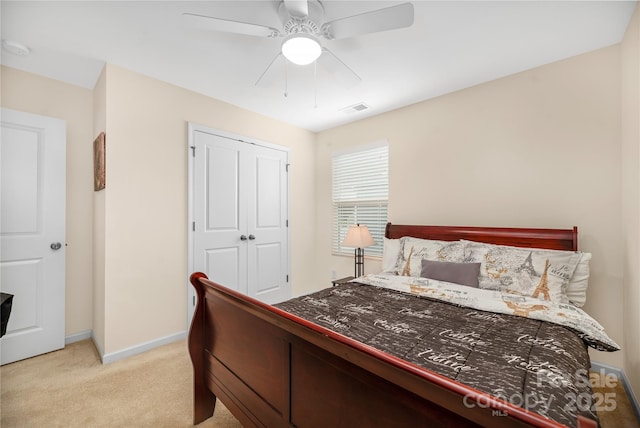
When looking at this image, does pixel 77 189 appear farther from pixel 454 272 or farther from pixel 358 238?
pixel 454 272

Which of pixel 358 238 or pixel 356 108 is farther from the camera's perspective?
pixel 356 108

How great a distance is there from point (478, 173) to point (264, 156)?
2529 mm

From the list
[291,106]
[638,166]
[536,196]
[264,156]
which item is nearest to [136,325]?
[264,156]

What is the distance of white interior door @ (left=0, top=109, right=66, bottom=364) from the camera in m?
2.39

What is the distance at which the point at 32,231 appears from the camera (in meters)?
2.52

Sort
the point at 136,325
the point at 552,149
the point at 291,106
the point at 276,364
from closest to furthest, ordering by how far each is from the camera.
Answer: the point at 276,364 → the point at 552,149 → the point at 136,325 → the point at 291,106

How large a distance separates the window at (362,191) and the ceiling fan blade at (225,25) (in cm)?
221

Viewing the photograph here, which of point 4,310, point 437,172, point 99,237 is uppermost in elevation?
point 437,172

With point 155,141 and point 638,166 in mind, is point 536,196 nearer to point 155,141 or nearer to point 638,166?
point 638,166

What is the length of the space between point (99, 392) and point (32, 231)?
5.25 ft

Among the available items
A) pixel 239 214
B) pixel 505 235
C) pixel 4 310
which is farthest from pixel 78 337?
pixel 505 235

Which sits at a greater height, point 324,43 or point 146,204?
point 324,43

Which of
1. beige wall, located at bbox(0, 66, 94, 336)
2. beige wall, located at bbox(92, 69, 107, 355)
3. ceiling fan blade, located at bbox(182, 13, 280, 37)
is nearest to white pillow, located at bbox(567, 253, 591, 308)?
ceiling fan blade, located at bbox(182, 13, 280, 37)

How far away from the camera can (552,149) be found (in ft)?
7.91
